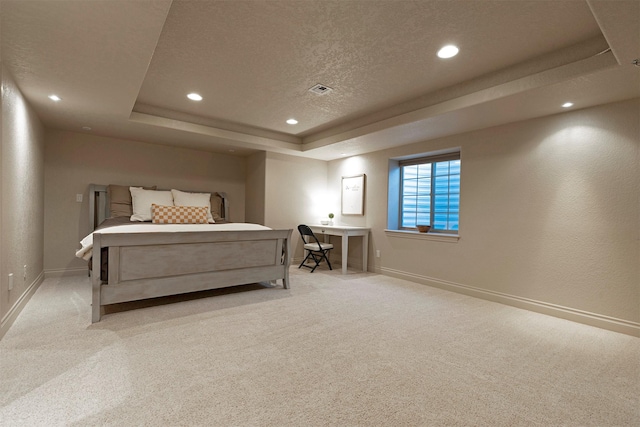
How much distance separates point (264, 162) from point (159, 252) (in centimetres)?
266

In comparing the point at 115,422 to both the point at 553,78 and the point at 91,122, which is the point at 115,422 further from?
the point at 91,122

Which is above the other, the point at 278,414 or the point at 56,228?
the point at 56,228

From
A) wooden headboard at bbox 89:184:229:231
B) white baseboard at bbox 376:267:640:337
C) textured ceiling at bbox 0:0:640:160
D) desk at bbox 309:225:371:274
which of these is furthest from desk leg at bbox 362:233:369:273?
wooden headboard at bbox 89:184:229:231

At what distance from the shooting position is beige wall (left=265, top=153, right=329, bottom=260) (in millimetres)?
5199

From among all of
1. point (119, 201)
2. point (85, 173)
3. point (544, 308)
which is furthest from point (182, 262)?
point (544, 308)

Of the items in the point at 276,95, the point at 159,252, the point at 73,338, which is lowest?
the point at 73,338

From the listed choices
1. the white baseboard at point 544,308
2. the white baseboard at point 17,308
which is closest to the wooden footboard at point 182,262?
the white baseboard at point 17,308

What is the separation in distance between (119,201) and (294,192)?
267 cm

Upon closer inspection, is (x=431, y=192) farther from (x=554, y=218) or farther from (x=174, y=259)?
(x=174, y=259)

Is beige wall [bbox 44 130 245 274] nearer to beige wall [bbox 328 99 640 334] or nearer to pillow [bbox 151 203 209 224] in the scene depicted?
pillow [bbox 151 203 209 224]

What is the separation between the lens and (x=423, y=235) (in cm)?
413

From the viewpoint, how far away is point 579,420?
1.42 meters

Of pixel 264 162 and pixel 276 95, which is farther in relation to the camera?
pixel 264 162

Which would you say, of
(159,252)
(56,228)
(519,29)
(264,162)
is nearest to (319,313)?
(159,252)
